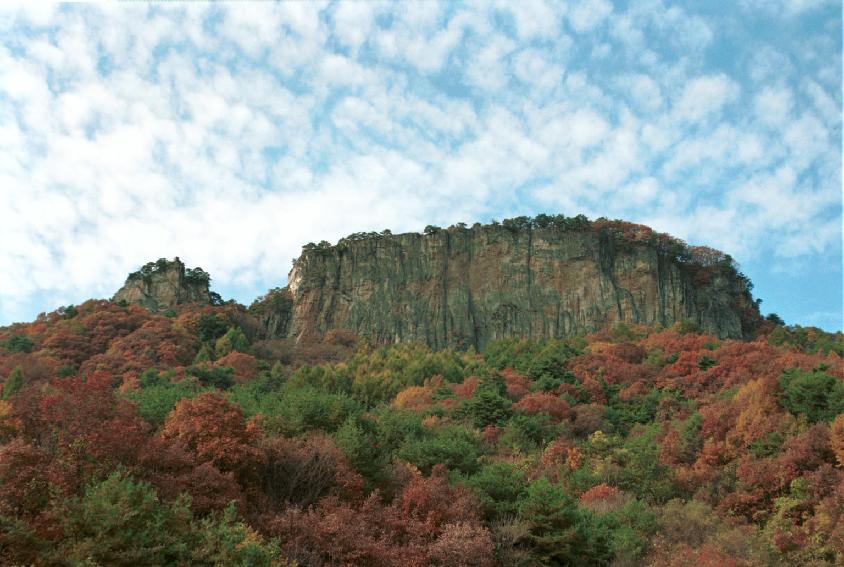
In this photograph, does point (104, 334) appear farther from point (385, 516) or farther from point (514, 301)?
point (385, 516)

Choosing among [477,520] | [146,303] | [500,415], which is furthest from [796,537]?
[146,303]

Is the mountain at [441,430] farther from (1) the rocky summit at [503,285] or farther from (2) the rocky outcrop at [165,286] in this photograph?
(2) the rocky outcrop at [165,286]

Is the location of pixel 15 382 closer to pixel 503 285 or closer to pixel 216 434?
pixel 216 434

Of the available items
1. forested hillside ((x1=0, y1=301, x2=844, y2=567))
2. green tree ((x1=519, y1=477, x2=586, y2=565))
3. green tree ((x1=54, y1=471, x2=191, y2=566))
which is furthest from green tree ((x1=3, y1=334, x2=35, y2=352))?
green tree ((x1=54, y1=471, x2=191, y2=566))

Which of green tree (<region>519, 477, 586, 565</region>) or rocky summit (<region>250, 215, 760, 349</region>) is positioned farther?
rocky summit (<region>250, 215, 760, 349</region>)

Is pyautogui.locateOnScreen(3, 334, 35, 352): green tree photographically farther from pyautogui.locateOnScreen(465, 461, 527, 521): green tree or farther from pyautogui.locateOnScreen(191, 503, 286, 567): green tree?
pyautogui.locateOnScreen(191, 503, 286, 567): green tree

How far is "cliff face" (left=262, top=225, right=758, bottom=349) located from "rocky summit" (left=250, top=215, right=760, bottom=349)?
3.7 inches

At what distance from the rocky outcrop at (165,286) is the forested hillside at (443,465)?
24079 mm

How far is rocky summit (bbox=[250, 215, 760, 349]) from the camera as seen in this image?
223 feet

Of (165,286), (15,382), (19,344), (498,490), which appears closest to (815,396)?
(498,490)

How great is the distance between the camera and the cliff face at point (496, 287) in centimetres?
6788

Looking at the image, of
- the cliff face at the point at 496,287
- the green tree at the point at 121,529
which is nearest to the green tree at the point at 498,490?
the green tree at the point at 121,529

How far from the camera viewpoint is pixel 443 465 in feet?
85.6

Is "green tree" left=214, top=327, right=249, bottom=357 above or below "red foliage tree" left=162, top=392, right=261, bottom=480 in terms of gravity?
above
